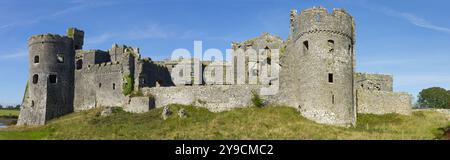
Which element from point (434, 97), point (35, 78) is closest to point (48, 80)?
point (35, 78)

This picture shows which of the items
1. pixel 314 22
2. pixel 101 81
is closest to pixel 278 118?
pixel 314 22

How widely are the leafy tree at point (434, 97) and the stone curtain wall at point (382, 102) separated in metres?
47.3

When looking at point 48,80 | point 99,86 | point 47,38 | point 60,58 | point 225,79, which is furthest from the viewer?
point 60,58

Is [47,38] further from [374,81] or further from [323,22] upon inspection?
[374,81]

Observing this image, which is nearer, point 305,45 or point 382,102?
point 305,45

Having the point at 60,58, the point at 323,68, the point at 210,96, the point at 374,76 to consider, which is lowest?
the point at 210,96

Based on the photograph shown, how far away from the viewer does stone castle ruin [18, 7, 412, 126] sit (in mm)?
42375

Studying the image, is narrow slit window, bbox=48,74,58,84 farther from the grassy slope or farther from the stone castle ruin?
the grassy slope

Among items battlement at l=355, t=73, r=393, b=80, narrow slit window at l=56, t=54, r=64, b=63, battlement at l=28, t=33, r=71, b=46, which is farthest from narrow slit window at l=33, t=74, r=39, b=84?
battlement at l=355, t=73, r=393, b=80

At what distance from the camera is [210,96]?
161ft

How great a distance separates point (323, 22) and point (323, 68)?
3.67m

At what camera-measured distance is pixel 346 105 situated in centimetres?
4219

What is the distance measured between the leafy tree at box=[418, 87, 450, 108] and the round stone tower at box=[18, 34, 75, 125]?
208 feet
